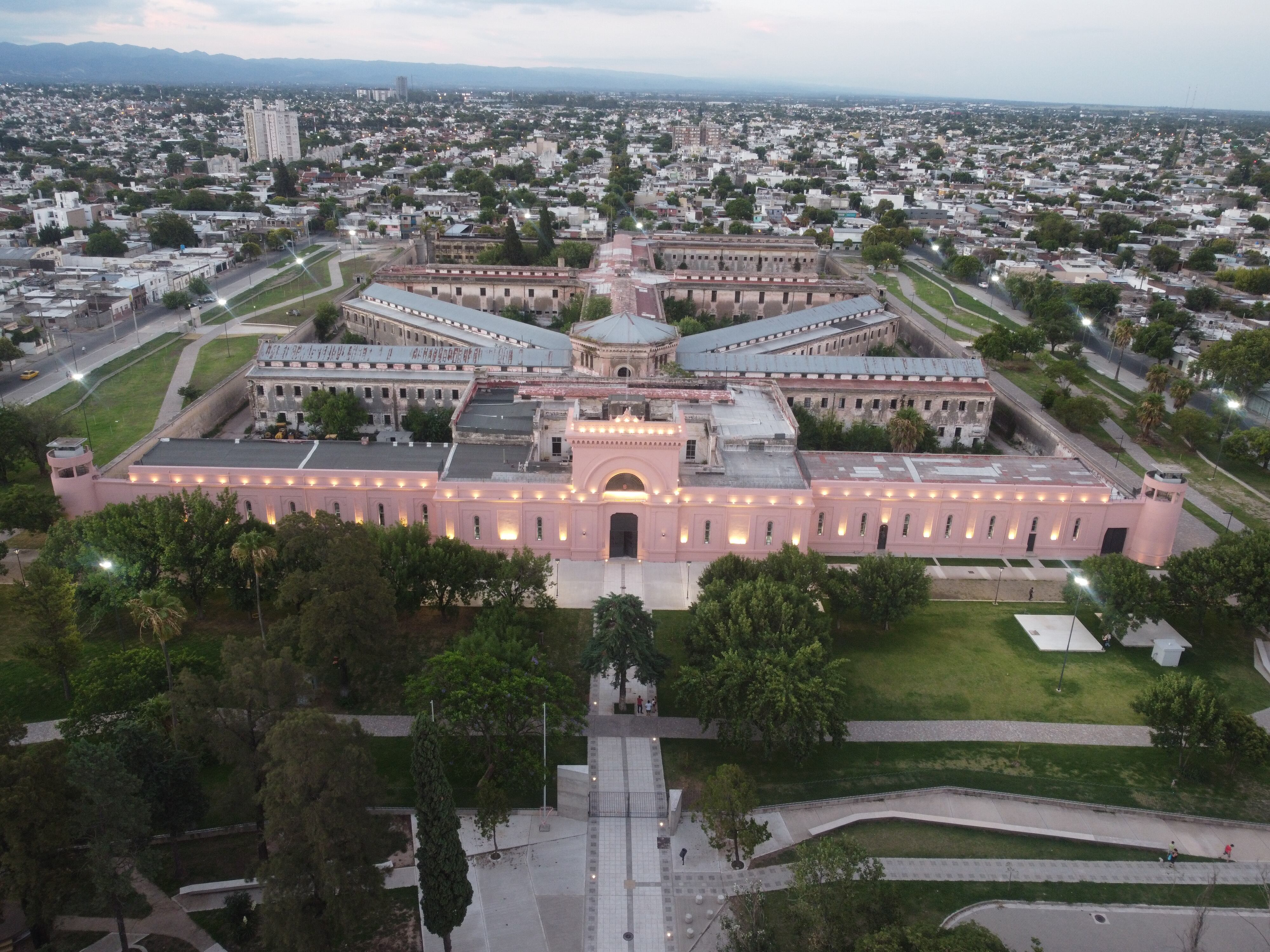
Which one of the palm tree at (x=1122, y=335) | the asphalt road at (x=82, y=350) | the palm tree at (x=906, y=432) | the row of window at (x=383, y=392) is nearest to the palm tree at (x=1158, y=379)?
the palm tree at (x=1122, y=335)

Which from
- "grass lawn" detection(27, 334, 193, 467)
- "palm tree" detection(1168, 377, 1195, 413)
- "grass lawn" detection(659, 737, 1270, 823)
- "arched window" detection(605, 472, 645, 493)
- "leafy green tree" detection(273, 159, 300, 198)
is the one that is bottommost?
"grass lawn" detection(659, 737, 1270, 823)

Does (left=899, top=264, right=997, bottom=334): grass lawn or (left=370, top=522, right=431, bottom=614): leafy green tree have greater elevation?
(left=899, top=264, right=997, bottom=334): grass lawn

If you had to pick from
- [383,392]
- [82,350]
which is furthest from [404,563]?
[82,350]

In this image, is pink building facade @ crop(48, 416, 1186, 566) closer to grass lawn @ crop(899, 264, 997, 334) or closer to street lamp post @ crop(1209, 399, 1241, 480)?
street lamp post @ crop(1209, 399, 1241, 480)

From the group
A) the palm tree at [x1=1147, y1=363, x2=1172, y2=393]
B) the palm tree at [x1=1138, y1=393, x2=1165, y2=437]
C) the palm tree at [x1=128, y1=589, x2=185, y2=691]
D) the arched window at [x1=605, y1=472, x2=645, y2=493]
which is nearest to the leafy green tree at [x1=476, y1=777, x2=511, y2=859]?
the palm tree at [x1=128, y1=589, x2=185, y2=691]

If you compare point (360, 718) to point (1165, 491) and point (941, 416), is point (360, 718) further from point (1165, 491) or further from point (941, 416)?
point (941, 416)
